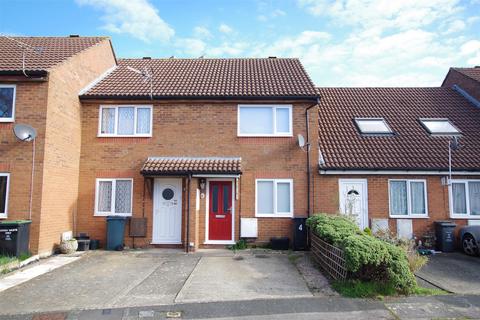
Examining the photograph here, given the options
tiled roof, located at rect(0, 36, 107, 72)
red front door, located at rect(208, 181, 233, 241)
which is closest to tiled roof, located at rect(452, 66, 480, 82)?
red front door, located at rect(208, 181, 233, 241)

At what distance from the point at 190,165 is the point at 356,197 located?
566 centimetres

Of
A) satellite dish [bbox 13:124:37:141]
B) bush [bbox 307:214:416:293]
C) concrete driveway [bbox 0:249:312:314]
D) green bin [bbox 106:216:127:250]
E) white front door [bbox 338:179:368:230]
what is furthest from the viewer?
white front door [bbox 338:179:368:230]

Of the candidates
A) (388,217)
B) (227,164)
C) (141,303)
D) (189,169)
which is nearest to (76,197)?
(189,169)

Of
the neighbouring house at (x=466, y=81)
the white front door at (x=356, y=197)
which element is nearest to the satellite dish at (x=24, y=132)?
the white front door at (x=356, y=197)

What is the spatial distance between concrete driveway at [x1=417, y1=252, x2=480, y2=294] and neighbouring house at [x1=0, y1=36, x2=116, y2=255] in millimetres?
9953

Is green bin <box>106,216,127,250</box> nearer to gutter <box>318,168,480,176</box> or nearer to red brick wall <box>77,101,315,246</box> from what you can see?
red brick wall <box>77,101,315,246</box>

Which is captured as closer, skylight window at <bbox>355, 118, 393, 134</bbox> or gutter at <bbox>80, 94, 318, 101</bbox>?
gutter at <bbox>80, 94, 318, 101</bbox>

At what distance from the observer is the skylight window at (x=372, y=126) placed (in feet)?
43.5

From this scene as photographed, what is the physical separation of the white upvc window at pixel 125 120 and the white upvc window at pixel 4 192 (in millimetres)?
3072

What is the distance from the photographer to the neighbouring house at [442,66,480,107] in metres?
15.3

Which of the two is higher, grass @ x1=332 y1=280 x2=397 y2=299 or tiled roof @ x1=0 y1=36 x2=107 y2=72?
tiled roof @ x1=0 y1=36 x2=107 y2=72

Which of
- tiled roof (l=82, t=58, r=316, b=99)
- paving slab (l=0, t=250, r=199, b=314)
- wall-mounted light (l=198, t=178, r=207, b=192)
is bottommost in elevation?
paving slab (l=0, t=250, r=199, b=314)

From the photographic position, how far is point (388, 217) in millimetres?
11625

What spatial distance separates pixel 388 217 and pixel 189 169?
6.81m
